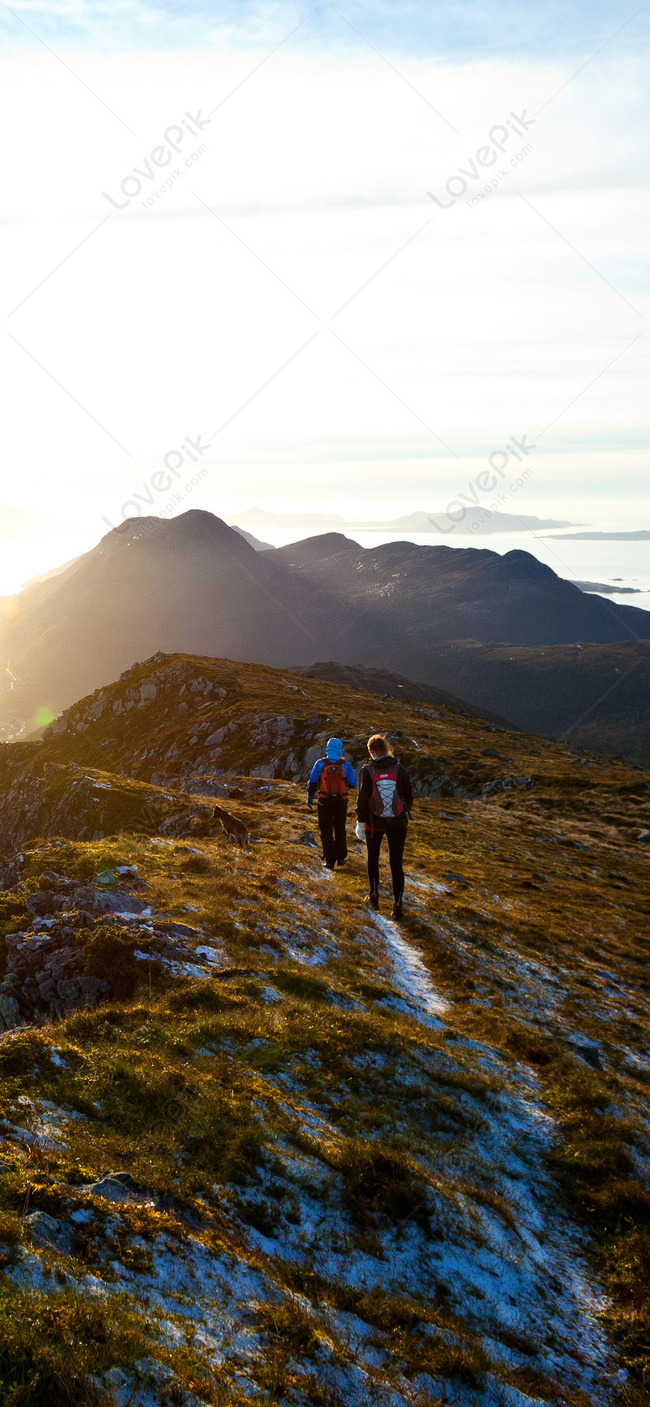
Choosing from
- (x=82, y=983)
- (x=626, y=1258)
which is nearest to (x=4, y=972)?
(x=82, y=983)

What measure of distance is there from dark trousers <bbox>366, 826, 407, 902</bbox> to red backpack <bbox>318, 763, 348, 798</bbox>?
2558 mm

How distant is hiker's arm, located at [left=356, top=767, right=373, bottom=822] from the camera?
17.8 metres

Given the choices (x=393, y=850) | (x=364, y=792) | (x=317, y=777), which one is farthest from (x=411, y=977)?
(x=317, y=777)

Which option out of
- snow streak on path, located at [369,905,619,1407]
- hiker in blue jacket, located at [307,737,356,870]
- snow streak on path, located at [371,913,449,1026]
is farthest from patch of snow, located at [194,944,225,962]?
hiker in blue jacket, located at [307,737,356,870]

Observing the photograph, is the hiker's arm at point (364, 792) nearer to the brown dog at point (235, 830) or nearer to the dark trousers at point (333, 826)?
the dark trousers at point (333, 826)

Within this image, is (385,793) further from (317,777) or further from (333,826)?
(333,826)

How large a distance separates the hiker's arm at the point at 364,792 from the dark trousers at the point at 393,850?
494 millimetres

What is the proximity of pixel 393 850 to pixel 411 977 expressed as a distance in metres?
3.40

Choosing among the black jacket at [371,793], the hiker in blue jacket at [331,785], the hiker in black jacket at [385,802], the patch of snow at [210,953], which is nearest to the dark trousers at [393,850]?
the hiker in black jacket at [385,802]

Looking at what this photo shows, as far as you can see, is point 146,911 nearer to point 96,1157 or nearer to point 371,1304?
point 96,1157

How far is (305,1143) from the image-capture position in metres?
8.65

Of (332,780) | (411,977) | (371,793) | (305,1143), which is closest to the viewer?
(305,1143)

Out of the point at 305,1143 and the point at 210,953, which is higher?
the point at 210,953

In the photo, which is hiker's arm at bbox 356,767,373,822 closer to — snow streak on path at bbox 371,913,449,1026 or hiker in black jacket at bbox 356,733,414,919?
hiker in black jacket at bbox 356,733,414,919
